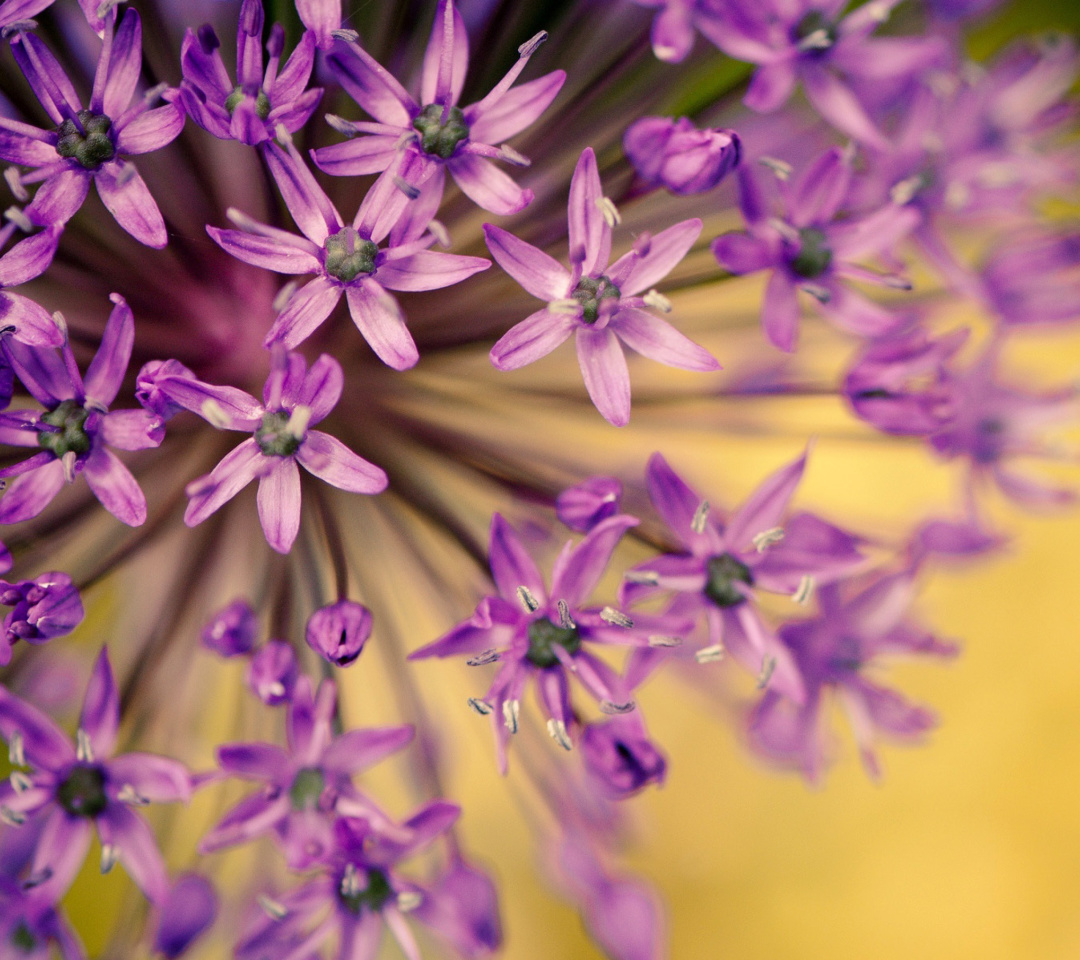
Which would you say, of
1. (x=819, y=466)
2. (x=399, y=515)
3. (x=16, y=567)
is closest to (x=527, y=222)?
(x=399, y=515)

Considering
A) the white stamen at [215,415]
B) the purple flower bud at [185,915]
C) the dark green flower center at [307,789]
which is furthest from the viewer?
the purple flower bud at [185,915]

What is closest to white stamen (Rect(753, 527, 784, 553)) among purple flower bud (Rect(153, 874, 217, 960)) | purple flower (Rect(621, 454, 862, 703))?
purple flower (Rect(621, 454, 862, 703))

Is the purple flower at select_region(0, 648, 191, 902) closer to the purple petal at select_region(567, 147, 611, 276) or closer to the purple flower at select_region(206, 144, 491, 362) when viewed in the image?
the purple flower at select_region(206, 144, 491, 362)

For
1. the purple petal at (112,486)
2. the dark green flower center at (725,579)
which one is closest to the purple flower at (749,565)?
the dark green flower center at (725,579)

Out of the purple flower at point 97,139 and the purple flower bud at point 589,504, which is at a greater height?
the purple flower at point 97,139

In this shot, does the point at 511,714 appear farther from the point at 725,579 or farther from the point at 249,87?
the point at 249,87

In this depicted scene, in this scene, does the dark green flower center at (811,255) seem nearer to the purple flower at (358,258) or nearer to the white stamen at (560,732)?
the purple flower at (358,258)

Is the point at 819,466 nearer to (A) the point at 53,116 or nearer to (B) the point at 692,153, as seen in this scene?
(B) the point at 692,153
